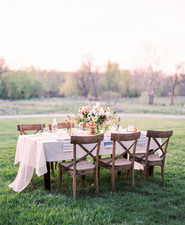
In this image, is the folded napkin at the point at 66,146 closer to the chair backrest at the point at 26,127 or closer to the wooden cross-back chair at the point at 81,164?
the wooden cross-back chair at the point at 81,164

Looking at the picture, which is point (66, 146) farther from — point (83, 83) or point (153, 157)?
point (83, 83)

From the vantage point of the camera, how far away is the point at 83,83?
42.6 metres

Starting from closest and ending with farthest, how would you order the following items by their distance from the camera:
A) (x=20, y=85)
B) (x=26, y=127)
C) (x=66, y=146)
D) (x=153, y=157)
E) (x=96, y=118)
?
(x=66, y=146), (x=96, y=118), (x=153, y=157), (x=26, y=127), (x=20, y=85)

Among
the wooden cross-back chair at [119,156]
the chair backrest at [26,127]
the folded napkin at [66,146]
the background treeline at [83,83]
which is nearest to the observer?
the wooden cross-back chair at [119,156]

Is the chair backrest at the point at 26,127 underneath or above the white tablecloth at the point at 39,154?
above

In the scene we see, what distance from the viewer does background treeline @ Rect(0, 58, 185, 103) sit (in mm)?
39500

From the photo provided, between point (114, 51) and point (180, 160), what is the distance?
30418 mm

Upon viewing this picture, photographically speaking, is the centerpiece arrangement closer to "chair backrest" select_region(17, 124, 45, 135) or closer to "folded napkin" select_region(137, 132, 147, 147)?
"folded napkin" select_region(137, 132, 147, 147)

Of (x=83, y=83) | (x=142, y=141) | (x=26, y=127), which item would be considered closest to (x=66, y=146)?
(x=26, y=127)

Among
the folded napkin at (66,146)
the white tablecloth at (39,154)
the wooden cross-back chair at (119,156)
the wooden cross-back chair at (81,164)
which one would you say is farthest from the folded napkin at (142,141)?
the folded napkin at (66,146)

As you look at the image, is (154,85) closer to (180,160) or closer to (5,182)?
(180,160)

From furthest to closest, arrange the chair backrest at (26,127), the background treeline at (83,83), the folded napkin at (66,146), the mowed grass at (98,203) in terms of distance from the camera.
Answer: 1. the background treeline at (83,83)
2. the chair backrest at (26,127)
3. the folded napkin at (66,146)
4. the mowed grass at (98,203)

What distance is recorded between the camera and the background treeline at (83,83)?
39500 millimetres

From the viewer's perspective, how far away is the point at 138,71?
37.9 m
